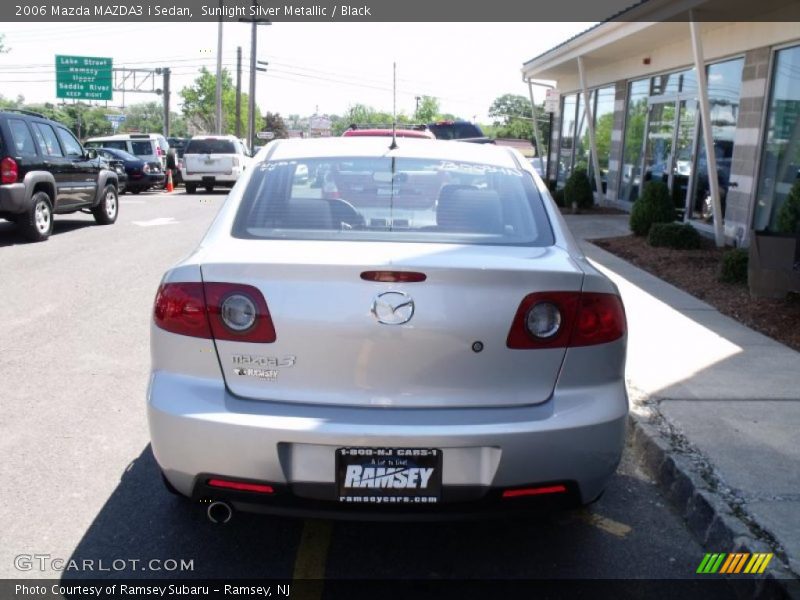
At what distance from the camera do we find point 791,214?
8211mm

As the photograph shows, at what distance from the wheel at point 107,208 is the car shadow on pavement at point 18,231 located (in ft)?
0.92

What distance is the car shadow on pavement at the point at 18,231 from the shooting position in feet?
41.7

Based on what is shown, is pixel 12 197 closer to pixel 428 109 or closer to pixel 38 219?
pixel 38 219

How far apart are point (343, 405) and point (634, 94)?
16166 mm

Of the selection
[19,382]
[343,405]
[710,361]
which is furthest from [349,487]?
[710,361]

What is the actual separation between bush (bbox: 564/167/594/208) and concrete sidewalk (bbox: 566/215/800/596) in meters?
10.9

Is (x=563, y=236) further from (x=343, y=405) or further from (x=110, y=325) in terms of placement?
(x=110, y=325)

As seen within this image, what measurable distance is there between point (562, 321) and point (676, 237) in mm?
9206

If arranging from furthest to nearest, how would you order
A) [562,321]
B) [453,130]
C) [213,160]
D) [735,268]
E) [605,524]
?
[213,160] < [453,130] < [735,268] < [605,524] < [562,321]

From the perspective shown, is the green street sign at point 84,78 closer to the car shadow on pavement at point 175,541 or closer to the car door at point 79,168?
the car door at point 79,168

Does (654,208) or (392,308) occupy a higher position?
(392,308)

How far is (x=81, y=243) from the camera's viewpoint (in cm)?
1281

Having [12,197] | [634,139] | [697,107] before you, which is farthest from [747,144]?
[12,197]

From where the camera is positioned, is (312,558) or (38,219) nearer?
(312,558)
